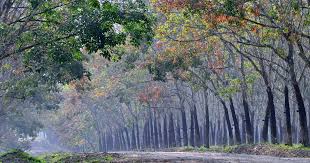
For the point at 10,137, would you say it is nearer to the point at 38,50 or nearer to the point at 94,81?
the point at 94,81

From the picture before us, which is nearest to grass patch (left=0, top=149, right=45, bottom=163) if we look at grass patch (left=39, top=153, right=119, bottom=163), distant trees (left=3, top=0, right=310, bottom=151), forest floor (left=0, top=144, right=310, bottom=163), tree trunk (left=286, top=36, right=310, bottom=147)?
forest floor (left=0, top=144, right=310, bottom=163)

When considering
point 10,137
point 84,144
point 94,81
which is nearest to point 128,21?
point 94,81

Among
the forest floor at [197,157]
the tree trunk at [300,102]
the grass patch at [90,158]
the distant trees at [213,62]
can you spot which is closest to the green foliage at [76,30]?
the distant trees at [213,62]

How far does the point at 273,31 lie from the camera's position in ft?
95.3

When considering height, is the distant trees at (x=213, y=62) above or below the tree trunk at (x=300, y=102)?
above

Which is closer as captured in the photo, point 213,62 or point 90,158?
point 90,158

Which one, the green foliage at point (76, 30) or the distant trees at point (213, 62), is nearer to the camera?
the green foliage at point (76, 30)

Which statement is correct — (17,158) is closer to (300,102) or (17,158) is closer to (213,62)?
(300,102)

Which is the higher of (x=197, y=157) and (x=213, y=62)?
(x=213, y=62)

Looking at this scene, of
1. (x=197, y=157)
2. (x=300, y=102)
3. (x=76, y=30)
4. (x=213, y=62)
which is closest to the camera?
(x=76, y=30)

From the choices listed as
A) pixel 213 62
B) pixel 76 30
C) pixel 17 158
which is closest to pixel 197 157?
pixel 76 30

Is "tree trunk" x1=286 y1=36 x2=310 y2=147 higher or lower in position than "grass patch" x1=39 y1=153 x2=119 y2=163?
higher

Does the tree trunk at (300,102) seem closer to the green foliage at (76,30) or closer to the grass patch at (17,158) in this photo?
the green foliage at (76,30)

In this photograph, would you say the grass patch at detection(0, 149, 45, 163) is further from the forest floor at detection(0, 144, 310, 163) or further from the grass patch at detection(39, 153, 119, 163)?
the grass patch at detection(39, 153, 119, 163)
